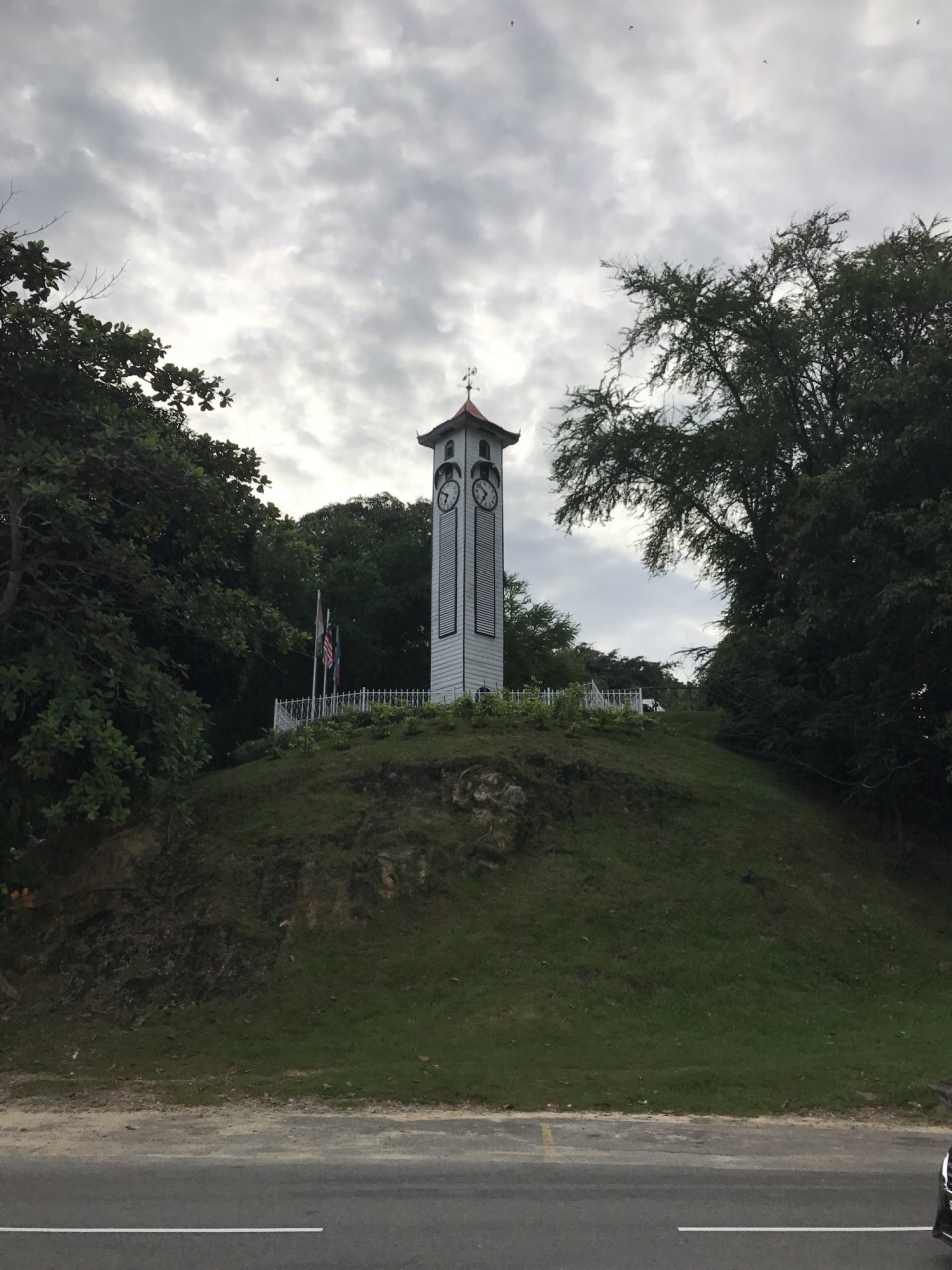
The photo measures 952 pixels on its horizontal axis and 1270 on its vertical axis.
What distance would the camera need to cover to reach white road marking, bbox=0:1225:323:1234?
848 cm

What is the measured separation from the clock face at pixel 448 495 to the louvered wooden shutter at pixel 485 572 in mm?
858

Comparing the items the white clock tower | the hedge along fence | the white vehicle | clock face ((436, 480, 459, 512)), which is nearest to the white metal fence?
the hedge along fence

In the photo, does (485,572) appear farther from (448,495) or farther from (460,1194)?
(460,1194)

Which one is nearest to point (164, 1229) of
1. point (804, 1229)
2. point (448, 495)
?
point (804, 1229)

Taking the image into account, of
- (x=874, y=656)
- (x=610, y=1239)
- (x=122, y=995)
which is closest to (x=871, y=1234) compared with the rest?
(x=610, y=1239)

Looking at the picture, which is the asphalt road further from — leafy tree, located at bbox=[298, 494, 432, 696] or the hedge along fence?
leafy tree, located at bbox=[298, 494, 432, 696]

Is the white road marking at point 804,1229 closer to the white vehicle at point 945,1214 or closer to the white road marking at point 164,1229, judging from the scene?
the white vehicle at point 945,1214

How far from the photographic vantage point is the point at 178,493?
62.1 feet

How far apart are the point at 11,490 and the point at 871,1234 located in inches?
594

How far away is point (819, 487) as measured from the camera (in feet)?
85.1

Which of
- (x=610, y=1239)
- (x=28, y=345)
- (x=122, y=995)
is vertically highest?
(x=28, y=345)

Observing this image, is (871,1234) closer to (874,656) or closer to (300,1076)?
A: (300,1076)

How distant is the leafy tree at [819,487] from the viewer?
25047 millimetres

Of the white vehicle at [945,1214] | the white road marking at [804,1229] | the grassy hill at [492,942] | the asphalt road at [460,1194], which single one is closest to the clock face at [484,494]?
the grassy hill at [492,942]
